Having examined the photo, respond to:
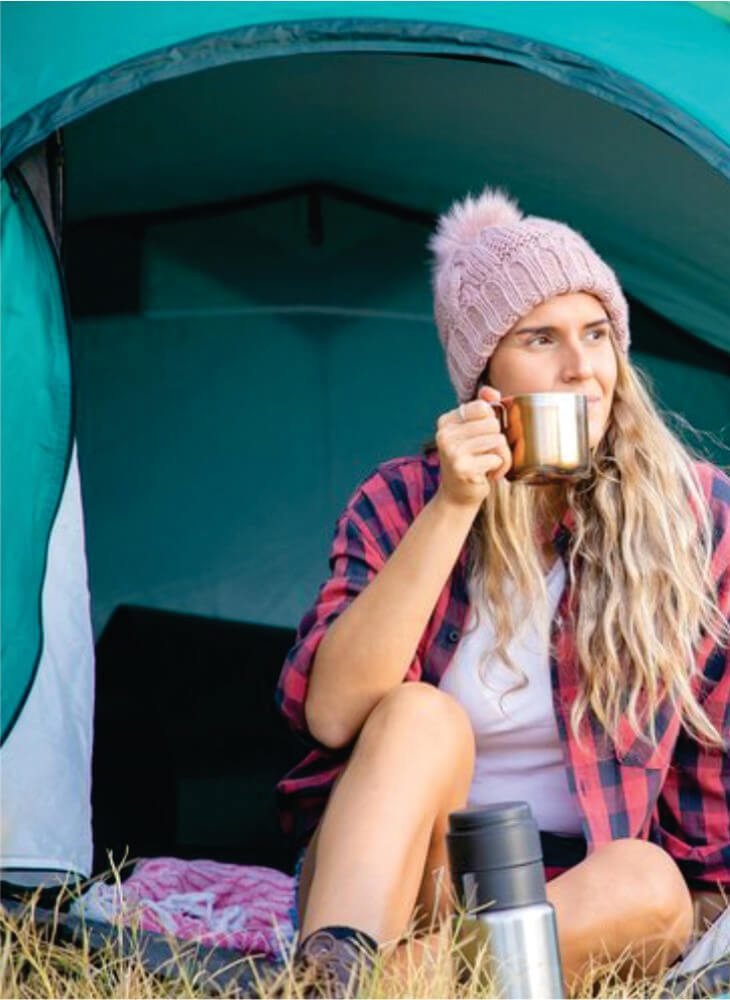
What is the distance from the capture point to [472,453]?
6.07 ft

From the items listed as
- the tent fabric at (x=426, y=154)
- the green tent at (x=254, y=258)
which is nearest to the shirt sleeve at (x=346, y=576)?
the green tent at (x=254, y=258)

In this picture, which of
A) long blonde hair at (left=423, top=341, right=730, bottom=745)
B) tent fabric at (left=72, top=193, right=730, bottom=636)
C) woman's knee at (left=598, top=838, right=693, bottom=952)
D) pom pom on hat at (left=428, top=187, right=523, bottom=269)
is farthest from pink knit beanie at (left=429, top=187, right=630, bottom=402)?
tent fabric at (left=72, top=193, right=730, bottom=636)

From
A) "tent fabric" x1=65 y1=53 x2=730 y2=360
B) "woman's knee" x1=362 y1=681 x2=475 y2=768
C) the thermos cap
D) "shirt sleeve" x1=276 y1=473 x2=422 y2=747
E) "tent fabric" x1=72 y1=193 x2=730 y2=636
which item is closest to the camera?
the thermos cap

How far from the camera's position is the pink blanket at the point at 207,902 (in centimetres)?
210

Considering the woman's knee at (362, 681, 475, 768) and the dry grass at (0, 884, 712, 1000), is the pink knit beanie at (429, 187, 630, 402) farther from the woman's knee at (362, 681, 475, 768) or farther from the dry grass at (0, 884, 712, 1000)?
the dry grass at (0, 884, 712, 1000)

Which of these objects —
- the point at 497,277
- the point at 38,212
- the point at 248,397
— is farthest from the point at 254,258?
the point at 497,277

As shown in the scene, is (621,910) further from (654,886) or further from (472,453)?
(472,453)

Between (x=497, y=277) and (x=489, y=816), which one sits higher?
(x=497, y=277)

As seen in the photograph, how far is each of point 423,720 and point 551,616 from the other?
0.31 meters

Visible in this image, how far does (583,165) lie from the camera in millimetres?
2730

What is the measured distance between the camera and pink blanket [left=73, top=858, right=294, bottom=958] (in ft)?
6.88

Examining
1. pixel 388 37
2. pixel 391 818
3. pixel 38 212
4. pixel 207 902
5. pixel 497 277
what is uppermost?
pixel 388 37

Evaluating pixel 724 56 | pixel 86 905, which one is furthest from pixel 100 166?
pixel 86 905

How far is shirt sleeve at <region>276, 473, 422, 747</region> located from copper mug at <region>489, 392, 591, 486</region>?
0.83ft
